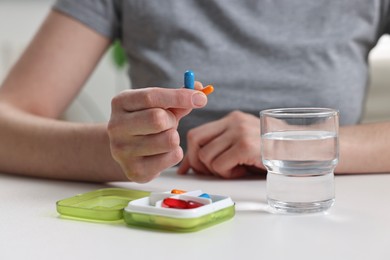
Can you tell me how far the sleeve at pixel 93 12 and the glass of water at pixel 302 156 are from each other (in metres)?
0.66

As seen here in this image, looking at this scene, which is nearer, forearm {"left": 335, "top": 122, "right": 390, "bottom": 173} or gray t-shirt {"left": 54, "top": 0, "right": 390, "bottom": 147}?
forearm {"left": 335, "top": 122, "right": 390, "bottom": 173}

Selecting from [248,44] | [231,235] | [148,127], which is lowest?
[231,235]

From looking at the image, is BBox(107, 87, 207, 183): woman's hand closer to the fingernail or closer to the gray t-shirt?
the fingernail

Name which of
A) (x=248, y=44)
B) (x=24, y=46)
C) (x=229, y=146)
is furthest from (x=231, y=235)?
(x=24, y=46)

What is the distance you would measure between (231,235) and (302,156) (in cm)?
15

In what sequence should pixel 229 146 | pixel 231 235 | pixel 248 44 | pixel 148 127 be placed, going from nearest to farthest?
pixel 231 235, pixel 148 127, pixel 229 146, pixel 248 44

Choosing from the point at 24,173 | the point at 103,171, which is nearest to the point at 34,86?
the point at 24,173

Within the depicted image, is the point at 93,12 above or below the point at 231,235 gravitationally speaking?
above

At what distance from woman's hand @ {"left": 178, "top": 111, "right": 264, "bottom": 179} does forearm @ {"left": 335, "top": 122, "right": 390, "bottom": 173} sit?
144 millimetres

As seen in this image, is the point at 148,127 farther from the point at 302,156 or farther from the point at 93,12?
the point at 93,12

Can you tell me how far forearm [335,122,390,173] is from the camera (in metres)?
1.09

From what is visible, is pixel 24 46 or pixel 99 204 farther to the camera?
pixel 24 46

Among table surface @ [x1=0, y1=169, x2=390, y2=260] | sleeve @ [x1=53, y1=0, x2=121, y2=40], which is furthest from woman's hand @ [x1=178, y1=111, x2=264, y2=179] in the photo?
sleeve @ [x1=53, y1=0, x2=121, y2=40]

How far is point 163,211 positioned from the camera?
75 centimetres
